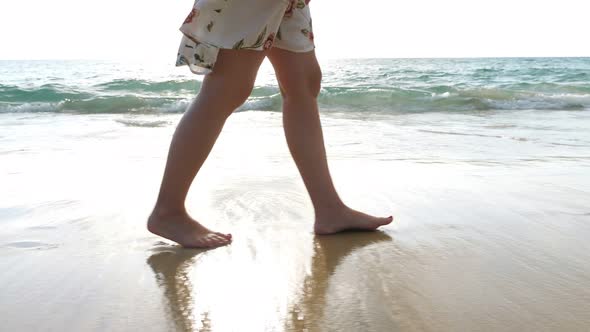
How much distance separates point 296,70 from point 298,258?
54 centimetres

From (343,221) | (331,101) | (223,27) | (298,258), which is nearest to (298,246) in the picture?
(298,258)

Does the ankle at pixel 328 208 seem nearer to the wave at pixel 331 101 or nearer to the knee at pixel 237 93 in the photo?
the knee at pixel 237 93

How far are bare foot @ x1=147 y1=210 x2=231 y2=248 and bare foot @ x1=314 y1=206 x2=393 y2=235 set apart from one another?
26 centimetres

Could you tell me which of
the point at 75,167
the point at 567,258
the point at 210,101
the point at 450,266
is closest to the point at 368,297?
the point at 450,266

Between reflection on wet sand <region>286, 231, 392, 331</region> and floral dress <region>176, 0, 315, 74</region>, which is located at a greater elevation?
floral dress <region>176, 0, 315, 74</region>

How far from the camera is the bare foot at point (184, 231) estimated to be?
142 centimetres

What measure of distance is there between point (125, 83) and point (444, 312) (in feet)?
38.3

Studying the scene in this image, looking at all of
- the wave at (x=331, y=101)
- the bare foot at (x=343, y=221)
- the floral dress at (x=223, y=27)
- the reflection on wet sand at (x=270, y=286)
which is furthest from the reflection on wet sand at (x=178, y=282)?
the wave at (x=331, y=101)

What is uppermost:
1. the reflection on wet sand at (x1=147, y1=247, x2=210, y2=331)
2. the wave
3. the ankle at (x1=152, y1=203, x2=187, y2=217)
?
the ankle at (x1=152, y1=203, x2=187, y2=217)

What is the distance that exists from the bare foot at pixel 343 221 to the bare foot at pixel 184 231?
264 mm

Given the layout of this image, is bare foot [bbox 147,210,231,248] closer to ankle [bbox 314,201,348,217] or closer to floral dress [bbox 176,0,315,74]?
ankle [bbox 314,201,348,217]

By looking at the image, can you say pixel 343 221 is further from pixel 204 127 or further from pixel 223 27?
pixel 223 27

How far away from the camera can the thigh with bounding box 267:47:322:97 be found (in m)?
1.56

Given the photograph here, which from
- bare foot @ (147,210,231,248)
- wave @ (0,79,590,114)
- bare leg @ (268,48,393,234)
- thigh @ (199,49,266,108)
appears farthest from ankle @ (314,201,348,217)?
wave @ (0,79,590,114)
